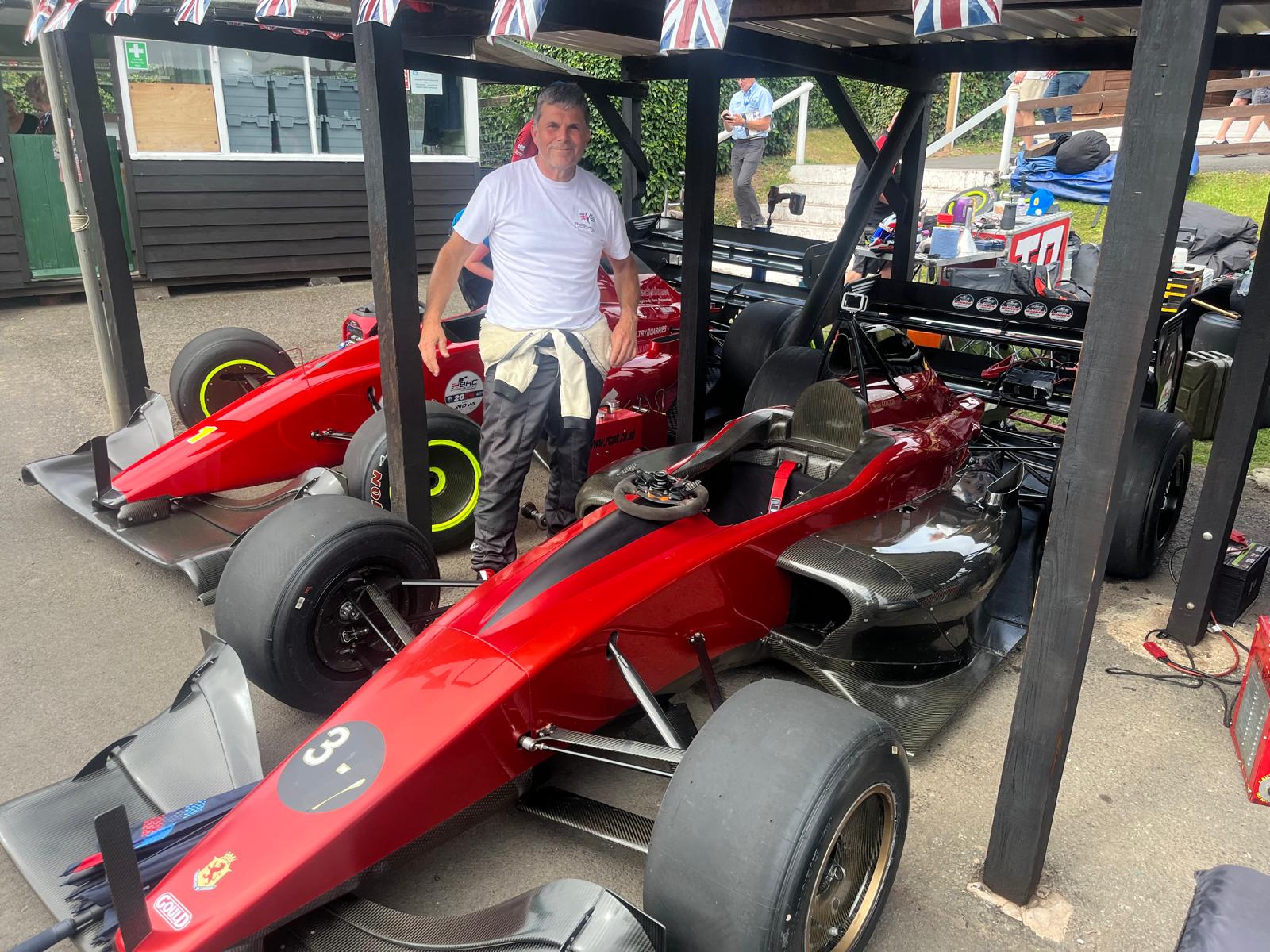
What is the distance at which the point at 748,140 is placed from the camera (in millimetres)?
12445

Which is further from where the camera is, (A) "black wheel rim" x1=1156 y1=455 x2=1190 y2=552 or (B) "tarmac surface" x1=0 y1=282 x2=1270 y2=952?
(A) "black wheel rim" x1=1156 y1=455 x2=1190 y2=552

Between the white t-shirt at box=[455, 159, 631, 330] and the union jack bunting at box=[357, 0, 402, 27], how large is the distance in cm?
73

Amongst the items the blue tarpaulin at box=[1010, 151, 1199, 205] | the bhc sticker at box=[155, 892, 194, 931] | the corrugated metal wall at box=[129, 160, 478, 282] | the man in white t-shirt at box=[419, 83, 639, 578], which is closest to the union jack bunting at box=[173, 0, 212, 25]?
the man in white t-shirt at box=[419, 83, 639, 578]

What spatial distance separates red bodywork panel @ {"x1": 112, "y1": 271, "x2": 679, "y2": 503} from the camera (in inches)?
178

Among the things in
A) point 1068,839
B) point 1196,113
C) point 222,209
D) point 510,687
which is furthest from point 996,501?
point 222,209

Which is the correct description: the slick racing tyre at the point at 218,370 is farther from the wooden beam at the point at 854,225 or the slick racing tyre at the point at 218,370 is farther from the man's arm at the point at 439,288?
the wooden beam at the point at 854,225

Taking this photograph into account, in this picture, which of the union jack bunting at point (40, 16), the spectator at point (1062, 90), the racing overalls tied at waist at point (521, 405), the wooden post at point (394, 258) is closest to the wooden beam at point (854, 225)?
the racing overalls tied at waist at point (521, 405)

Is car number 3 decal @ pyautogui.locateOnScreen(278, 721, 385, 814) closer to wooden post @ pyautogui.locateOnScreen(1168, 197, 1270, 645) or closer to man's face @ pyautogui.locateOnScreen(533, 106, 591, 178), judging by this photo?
man's face @ pyautogui.locateOnScreen(533, 106, 591, 178)

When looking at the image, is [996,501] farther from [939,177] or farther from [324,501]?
[939,177]

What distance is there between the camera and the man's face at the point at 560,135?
3732 millimetres

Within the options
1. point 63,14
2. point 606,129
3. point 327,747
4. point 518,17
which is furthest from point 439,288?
point 606,129

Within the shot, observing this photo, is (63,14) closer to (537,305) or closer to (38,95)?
(537,305)

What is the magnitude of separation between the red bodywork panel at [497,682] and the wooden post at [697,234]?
1632 mm

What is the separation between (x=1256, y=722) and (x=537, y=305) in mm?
2954
